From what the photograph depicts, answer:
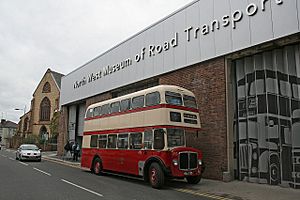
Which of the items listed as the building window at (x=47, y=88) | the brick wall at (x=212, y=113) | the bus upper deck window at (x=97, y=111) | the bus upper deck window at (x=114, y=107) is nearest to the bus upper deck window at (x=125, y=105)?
the bus upper deck window at (x=114, y=107)

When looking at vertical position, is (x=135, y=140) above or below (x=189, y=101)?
below

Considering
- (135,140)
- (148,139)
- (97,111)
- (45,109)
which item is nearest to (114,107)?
(97,111)

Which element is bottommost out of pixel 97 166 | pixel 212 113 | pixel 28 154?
pixel 97 166

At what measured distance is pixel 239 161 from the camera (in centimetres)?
1391

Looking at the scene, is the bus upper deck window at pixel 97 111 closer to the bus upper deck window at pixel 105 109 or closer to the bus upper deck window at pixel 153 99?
the bus upper deck window at pixel 105 109

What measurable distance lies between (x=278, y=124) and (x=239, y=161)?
2.53 metres

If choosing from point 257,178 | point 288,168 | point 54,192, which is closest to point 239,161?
point 257,178

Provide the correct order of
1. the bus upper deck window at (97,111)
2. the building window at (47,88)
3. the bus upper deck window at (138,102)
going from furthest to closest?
1. the building window at (47,88)
2. the bus upper deck window at (97,111)
3. the bus upper deck window at (138,102)

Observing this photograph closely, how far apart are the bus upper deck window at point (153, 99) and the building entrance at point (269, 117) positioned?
4071 millimetres

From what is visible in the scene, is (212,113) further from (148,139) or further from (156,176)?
(156,176)

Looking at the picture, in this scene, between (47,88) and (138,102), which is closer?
(138,102)

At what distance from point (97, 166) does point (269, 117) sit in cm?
931

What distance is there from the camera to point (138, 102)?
1407cm

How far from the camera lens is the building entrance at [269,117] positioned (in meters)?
12.1
